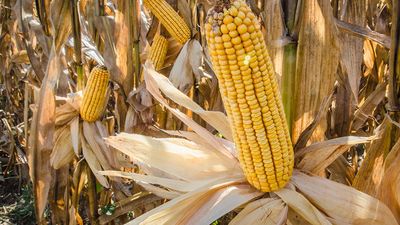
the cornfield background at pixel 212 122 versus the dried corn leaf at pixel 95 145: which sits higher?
the cornfield background at pixel 212 122

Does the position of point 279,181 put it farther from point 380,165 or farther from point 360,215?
point 380,165

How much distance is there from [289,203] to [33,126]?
1.92 m

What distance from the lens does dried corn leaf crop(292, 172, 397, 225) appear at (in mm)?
1870

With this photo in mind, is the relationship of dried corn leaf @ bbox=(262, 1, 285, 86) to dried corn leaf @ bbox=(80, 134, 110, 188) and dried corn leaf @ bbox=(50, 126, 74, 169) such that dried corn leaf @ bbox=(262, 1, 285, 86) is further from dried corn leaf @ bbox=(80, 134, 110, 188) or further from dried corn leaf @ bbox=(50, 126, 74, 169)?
dried corn leaf @ bbox=(50, 126, 74, 169)

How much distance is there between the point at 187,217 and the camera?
1.91 metres

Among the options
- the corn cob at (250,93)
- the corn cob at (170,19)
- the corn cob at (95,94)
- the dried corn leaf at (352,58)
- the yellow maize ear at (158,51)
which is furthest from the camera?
the yellow maize ear at (158,51)

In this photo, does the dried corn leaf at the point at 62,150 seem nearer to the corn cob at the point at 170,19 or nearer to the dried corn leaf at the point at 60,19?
the dried corn leaf at the point at 60,19

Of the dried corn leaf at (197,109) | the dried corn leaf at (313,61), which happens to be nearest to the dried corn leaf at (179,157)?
the dried corn leaf at (197,109)

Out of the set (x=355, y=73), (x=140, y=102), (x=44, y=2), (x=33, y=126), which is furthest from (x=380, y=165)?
(x=44, y=2)

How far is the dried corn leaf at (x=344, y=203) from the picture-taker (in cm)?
187

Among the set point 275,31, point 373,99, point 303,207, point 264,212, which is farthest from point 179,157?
point 373,99

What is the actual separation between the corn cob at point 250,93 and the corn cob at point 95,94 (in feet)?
5.36

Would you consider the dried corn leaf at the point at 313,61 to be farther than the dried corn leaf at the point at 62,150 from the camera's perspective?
No

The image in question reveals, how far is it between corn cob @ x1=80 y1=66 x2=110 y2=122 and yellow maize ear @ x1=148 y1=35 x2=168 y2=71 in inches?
32.8
